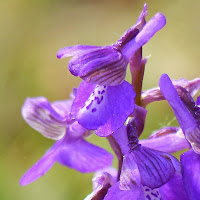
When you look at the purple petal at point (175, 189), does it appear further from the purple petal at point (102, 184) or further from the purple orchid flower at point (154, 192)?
the purple petal at point (102, 184)

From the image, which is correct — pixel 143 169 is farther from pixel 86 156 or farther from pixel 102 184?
pixel 86 156

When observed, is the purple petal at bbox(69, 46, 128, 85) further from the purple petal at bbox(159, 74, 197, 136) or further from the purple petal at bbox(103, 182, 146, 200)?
the purple petal at bbox(103, 182, 146, 200)

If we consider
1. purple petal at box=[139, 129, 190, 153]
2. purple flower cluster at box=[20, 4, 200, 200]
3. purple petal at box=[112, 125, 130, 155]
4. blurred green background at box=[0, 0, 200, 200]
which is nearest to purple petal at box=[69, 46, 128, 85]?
purple flower cluster at box=[20, 4, 200, 200]

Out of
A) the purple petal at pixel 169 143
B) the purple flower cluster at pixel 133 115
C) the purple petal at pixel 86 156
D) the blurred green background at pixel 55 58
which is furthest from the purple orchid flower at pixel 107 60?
the blurred green background at pixel 55 58

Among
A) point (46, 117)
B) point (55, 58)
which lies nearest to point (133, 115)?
point (46, 117)

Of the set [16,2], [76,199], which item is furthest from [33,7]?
[76,199]

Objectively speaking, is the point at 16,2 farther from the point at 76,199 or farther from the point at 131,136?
the point at 131,136
